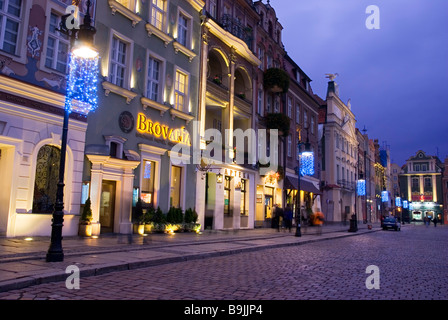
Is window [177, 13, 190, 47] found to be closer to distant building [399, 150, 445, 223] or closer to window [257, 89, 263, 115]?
window [257, 89, 263, 115]

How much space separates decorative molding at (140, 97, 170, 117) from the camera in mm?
18516

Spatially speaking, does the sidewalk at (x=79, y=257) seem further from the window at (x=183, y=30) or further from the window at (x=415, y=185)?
the window at (x=415, y=185)

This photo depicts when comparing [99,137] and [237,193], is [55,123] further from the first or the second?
[237,193]

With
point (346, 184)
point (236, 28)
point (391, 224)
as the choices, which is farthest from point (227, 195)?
point (346, 184)

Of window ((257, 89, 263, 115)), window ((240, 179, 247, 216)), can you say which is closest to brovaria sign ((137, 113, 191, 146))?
window ((240, 179, 247, 216))

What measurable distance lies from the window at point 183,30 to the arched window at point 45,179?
9917 millimetres

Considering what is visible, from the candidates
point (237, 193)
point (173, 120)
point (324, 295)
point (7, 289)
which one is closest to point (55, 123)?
point (173, 120)

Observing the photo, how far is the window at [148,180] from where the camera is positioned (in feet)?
61.8

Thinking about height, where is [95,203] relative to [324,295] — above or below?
above

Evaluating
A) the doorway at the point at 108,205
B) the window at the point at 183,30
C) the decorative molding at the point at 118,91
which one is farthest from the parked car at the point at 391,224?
the decorative molding at the point at 118,91

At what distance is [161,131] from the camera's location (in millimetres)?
19797

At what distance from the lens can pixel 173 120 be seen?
2062 centimetres

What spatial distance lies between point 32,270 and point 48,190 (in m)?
7.19

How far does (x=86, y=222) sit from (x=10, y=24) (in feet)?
23.6
